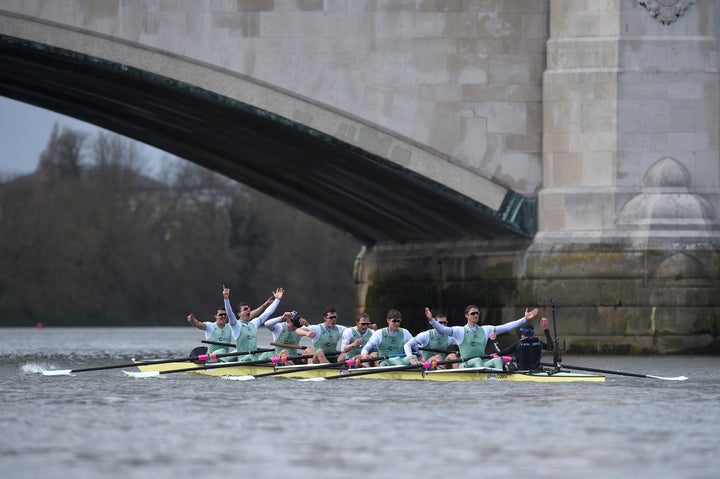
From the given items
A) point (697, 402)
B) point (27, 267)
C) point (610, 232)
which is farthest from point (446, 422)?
point (27, 267)

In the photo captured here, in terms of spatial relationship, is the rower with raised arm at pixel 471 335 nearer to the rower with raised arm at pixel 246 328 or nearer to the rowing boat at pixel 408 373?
the rowing boat at pixel 408 373

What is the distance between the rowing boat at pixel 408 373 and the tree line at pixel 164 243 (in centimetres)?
6679

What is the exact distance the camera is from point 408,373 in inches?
1077

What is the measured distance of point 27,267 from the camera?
93.0m

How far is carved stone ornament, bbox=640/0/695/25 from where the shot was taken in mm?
34625

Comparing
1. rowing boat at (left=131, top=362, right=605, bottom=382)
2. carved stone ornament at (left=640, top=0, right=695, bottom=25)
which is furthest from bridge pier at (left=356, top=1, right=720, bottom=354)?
rowing boat at (left=131, top=362, right=605, bottom=382)

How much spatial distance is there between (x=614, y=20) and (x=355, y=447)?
2066 centimetres

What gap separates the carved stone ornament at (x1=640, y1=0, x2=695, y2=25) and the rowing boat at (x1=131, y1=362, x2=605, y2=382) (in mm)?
10539

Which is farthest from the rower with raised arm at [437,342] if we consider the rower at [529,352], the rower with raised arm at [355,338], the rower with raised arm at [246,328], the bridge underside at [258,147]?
the bridge underside at [258,147]

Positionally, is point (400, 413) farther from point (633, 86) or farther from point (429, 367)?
point (633, 86)

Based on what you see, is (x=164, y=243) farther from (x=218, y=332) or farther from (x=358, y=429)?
(x=358, y=429)

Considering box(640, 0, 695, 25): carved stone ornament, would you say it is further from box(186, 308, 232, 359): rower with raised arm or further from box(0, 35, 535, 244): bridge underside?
box(186, 308, 232, 359): rower with raised arm

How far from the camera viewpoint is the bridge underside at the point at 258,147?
34500mm

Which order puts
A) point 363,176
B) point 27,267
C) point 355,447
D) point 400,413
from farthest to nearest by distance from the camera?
point 27,267
point 363,176
point 400,413
point 355,447
